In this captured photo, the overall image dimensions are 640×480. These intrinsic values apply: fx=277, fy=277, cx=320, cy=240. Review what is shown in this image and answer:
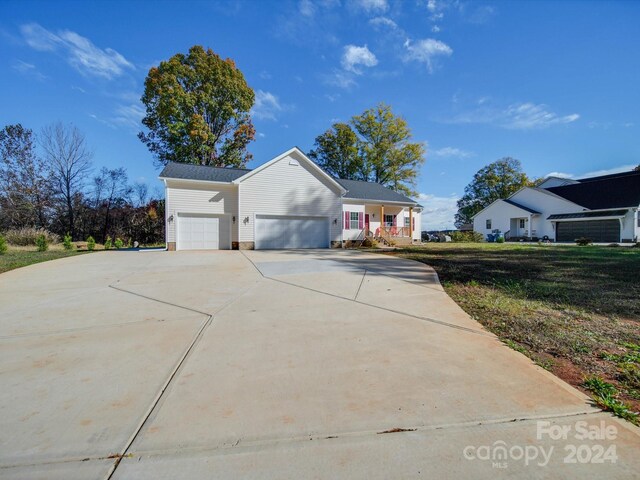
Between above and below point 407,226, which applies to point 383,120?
above

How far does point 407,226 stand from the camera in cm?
2294

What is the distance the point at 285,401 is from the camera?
2.09 m

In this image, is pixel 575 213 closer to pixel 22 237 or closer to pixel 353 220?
pixel 353 220

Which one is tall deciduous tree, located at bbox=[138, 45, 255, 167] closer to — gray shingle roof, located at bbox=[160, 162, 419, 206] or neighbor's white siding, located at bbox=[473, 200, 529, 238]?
gray shingle roof, located at bbox=[160, 162, 419, 206]

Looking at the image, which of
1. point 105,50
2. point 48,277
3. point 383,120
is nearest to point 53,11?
point 105,50

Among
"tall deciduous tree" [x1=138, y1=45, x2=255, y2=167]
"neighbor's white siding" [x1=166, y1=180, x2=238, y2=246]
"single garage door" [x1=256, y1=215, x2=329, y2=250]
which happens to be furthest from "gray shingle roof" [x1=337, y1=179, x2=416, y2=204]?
"tall deciduous tree" [x1=138, y1=45, x2=255, y2=167]

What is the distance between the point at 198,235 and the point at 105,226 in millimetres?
15661

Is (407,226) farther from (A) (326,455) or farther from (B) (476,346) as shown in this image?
(A) (326,455)

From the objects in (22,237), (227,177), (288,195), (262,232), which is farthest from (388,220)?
(22,237)

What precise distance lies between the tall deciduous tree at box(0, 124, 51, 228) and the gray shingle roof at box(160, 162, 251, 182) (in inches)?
606

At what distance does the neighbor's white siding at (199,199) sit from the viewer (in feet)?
48.7

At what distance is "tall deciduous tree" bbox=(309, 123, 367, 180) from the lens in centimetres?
3153

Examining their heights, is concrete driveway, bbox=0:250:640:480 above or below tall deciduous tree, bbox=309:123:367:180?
below

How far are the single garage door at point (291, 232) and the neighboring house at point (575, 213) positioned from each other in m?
24.6
